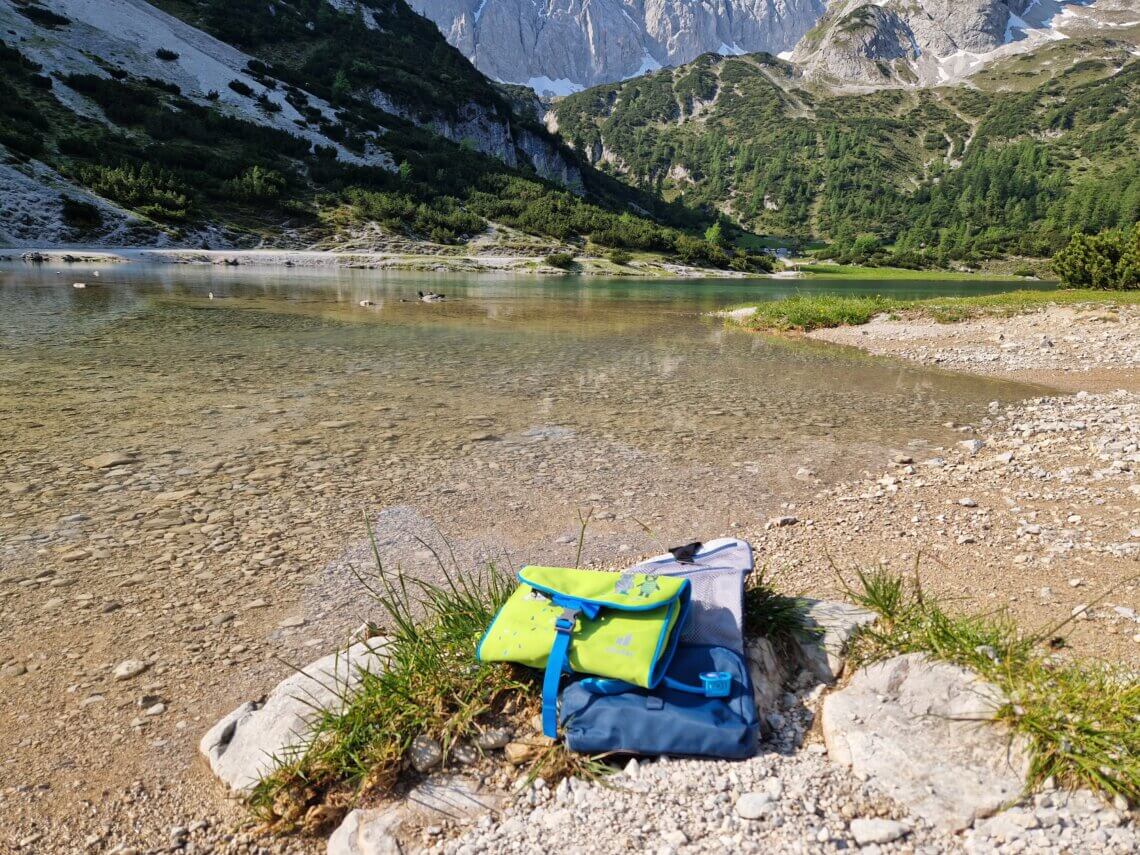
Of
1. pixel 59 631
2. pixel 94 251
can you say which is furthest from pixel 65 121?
pixel 59 631

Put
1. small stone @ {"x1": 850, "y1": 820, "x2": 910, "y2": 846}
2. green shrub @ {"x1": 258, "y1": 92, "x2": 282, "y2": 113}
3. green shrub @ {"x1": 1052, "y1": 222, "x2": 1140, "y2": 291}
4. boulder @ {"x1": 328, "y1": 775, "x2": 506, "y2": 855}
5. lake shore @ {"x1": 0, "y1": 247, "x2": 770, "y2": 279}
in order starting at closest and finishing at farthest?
small stone @ {"x1": 850, "y1": 820, "x2": 910, "y2": 846}, boulder @ {"x1": 328, "y1": 775, "x2": 506, "y2": 855}, green shrub @ {"x1": 1052, "y1": 222, "x2": 1140, "y2": 291}, lake shore @ {"x1": 0, "y1": 247, "x2": 770, "y2": 279}, green shrub @ {"x1": 258, "y1": 92, "x2": 282, "y2": 113}

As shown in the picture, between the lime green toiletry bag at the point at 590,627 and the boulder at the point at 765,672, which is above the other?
the lime green toiletry bag at the point at 590,627

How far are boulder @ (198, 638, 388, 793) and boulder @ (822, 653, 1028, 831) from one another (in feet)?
8.16

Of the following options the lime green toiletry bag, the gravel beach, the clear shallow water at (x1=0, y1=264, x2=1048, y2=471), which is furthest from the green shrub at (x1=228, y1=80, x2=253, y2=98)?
the lime green toiletry bag

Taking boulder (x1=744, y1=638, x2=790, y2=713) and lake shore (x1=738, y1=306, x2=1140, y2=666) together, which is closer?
boulder (x1=744, y1=638, x2=790, y2=713)

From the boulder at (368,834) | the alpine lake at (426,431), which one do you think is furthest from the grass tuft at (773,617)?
the boulder at (368,834)

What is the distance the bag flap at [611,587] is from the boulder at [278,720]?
3.31ft

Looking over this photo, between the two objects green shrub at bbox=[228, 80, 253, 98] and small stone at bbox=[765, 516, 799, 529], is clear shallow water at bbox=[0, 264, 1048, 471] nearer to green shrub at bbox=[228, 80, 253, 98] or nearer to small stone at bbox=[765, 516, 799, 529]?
small stone at bbox=[765, 516, 799, 529]

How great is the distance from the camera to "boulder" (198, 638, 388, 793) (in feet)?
10.2

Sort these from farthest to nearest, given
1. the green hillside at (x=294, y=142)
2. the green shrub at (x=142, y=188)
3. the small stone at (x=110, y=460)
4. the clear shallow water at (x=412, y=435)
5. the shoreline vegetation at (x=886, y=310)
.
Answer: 1. the green hillside at (x=294, y=142)
2. the green shrub at (x=142, y=188)
3. the shoreline vegetation at (x=886, y=310)
4. the small stone at (x=110, y=460)
5. the clear shallow water at (x=412, y=435)

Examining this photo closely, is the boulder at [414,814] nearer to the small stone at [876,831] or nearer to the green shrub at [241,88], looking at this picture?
the small stone at [876,831]

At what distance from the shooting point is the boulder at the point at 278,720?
3094 mm

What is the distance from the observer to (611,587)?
3.44m

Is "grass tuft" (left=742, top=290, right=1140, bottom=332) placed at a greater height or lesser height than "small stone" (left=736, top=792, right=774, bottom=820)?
greater
